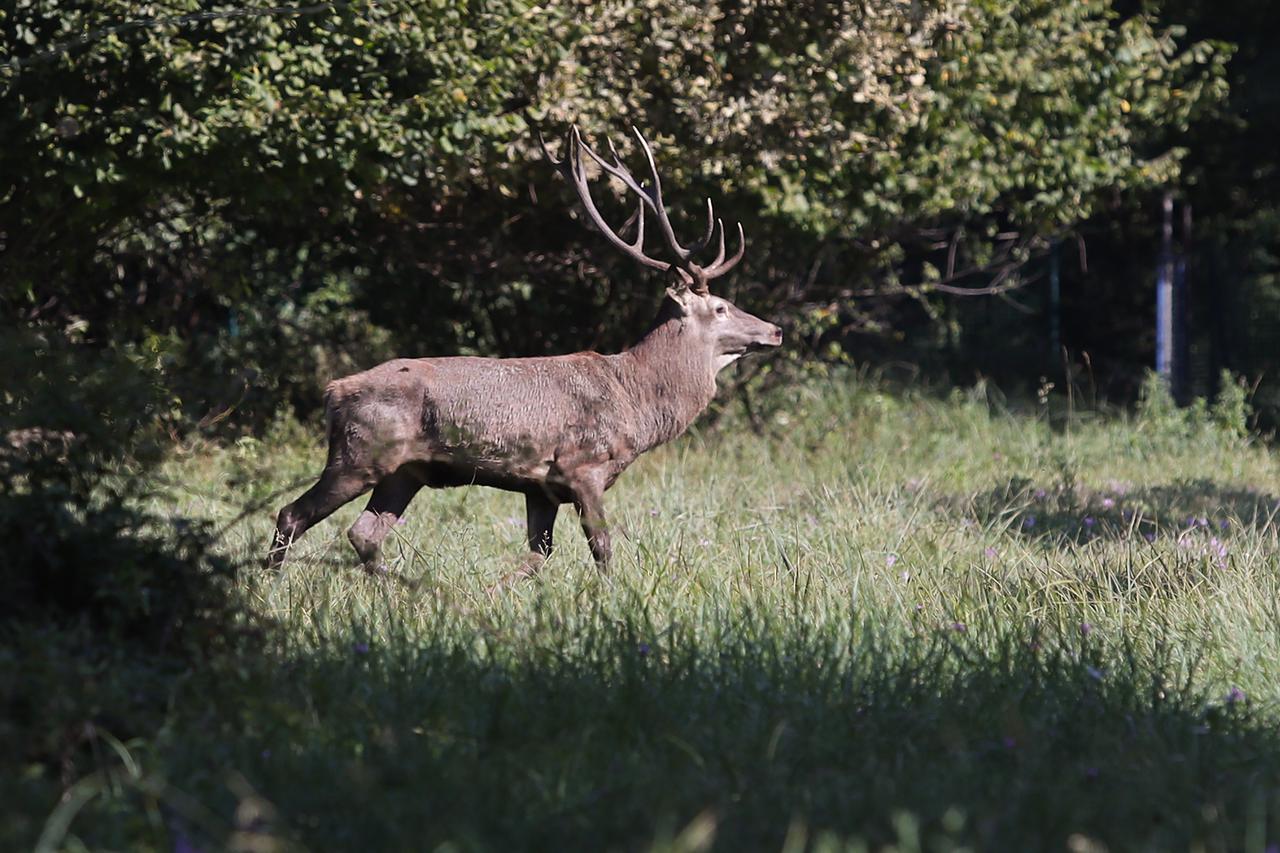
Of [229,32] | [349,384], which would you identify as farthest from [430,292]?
[349,384]

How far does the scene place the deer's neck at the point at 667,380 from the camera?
700 centimetres

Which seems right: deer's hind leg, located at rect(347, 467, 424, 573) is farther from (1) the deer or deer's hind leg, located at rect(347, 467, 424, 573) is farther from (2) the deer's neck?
(2) the deer's neck

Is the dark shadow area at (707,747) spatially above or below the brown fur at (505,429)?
below

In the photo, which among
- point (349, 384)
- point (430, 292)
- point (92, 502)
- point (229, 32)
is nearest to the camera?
point (92, 502)

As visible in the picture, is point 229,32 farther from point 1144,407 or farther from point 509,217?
point 1144,407

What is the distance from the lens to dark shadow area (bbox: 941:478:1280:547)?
284 inches

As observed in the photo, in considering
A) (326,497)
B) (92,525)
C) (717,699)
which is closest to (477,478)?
(326,497)

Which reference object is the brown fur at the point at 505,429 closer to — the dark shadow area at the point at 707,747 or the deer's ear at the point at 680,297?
the deer's ear at the point at 680,297

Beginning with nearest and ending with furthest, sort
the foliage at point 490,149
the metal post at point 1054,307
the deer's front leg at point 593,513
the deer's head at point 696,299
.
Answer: the deer's front leg at point 593,513 → the deer's head at point 696,299 → the foliage at point 490,149 → the metal post at point 1054,307

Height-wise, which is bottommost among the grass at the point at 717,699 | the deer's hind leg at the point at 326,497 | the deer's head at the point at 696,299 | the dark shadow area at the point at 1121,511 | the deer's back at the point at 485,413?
the dark shadow area at the point at 1121,511

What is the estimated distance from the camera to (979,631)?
16.6ft

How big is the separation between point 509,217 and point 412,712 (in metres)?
7.11

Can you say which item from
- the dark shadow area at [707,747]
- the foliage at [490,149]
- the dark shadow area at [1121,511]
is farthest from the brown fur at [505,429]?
the dark shadow area at [1121,511]

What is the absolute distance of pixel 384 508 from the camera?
21.6ft
